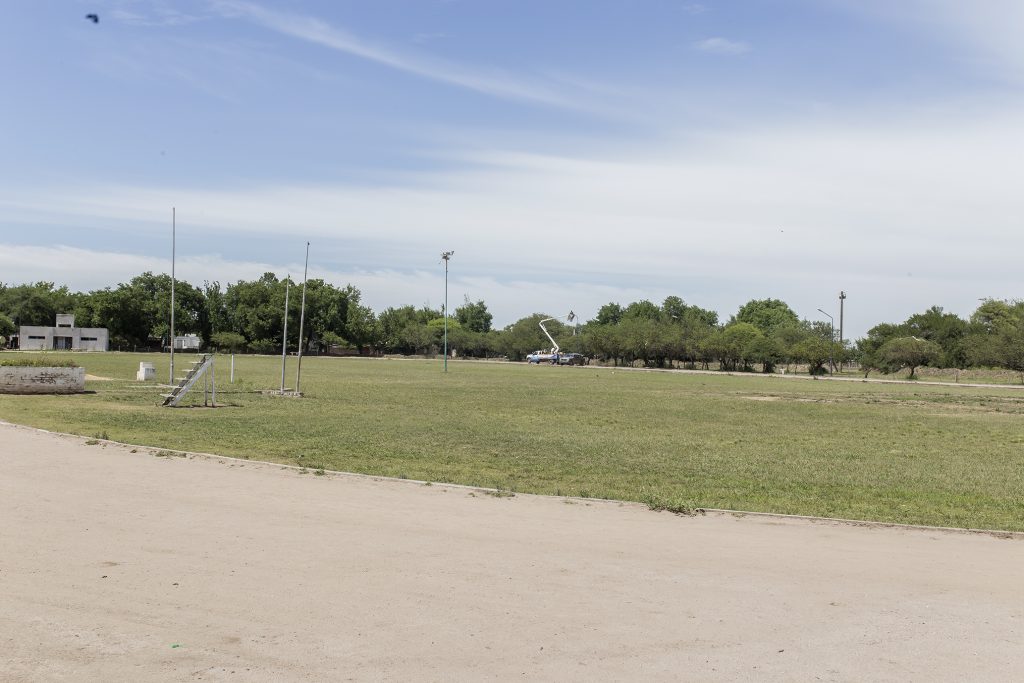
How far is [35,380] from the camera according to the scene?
31.2 m

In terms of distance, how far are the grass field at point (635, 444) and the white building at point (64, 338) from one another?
98.7 meters

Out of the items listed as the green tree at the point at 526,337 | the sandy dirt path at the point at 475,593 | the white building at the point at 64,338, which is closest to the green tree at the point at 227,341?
the white building at the point at 64,338

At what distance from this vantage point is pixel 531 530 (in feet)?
32.1

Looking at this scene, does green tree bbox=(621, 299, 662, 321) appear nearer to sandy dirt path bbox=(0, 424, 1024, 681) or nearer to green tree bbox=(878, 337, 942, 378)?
green tree bbox=(878, 337, 942, 378)

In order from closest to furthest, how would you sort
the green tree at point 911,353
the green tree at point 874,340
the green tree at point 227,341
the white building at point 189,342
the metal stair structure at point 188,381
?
the metal stair structure at point 188,381, the green tree at point 911,353, the green tree at point 874,340, the green tree at point 227,341, the white building at point 189,342

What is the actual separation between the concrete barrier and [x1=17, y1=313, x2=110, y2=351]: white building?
9954cm

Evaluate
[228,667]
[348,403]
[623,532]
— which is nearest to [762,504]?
[623,532]

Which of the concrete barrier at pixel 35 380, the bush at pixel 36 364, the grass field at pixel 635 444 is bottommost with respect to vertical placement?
the grass field at pixel 635 444

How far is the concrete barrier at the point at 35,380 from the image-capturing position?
31.0 metres

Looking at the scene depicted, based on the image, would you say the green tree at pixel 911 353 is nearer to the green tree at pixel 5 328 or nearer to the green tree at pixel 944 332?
the green tree at pixel 944 332

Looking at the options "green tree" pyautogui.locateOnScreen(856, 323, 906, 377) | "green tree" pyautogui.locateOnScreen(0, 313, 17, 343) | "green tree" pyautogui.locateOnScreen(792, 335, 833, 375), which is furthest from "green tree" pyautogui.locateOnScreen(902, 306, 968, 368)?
"green tree" pyautogui.locateOnScreen(0, 313, 17, 343)

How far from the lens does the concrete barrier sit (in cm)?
3105

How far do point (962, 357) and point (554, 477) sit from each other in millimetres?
87250

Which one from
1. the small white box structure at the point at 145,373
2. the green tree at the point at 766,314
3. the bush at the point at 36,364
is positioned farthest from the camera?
the green tree at the point at 766,314
